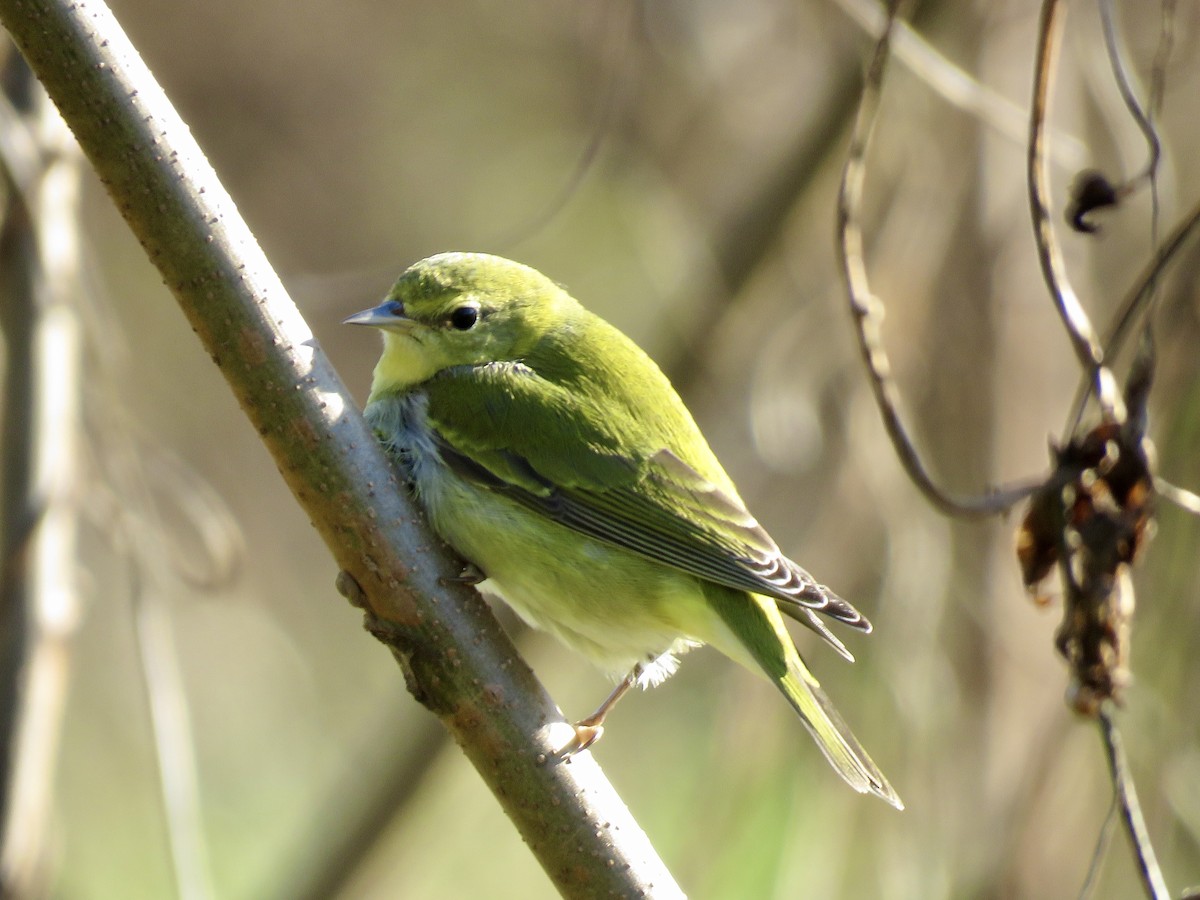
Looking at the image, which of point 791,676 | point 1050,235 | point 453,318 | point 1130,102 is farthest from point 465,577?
point 1130,102

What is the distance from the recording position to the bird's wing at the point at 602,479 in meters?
2.99


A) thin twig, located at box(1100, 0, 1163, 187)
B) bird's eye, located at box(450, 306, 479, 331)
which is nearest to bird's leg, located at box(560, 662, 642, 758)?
bird's eye, located at box(450, 306, 479, 331)

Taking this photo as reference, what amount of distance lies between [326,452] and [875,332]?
3.77 feet

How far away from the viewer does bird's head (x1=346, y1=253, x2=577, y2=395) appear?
133 inches

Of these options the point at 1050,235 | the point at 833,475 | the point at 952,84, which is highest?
the point at 952,84

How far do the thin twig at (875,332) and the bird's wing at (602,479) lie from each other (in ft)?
1.76

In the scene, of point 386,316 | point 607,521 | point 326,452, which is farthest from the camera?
point 386,316

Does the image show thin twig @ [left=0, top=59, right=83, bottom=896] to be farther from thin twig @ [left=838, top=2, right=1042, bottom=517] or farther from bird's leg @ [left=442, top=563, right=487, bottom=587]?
thin twig @ [left=838, top=2, right=1042, bottom=517]

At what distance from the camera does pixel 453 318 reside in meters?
3.40

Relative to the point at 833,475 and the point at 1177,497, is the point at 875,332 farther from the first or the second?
the point at 833,475

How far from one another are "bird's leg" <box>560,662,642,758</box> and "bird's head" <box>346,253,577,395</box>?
872 mm

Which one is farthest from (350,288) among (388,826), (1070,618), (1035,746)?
(1070,618)

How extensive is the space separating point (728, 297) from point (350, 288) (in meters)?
1.45

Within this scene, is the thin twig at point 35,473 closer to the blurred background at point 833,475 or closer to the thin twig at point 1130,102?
the blurred background at point 833,475
